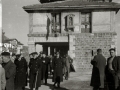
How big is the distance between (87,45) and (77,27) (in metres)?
2.15

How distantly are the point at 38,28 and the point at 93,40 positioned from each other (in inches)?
232

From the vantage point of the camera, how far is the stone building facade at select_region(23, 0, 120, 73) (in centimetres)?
1688

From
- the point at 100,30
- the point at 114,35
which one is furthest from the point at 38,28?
the point at 114,35

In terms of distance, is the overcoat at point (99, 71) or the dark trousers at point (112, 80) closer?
the dark trousers at point (112, 80)

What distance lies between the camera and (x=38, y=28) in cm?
1752

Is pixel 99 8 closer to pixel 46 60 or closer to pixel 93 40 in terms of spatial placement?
pixel 93 40

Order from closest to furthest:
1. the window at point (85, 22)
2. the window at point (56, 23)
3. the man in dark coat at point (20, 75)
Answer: the man in dark coat at point (20, 75), the window at point (85, 22), the window at point (56, 23)

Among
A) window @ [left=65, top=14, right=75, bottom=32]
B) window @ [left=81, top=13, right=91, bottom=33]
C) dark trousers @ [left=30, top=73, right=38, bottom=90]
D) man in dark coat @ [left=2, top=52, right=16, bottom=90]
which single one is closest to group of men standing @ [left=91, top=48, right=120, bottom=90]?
dark trousers @ [left=30, top=73, right=38, bottom=90]

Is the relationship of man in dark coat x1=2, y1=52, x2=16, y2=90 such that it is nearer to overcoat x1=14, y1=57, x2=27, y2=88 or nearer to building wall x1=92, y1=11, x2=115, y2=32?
overcoat x1=14, y1=57, x2=27, y2=88

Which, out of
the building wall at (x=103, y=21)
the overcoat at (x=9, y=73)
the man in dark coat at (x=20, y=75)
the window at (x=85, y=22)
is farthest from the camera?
the window at (x=85, y=22)

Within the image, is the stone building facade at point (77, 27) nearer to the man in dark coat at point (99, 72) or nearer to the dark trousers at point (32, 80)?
the dark trousers at point (32, 80)

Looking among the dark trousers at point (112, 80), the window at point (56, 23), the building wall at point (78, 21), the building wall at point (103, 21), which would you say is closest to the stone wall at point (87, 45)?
the building wall at point (103, 21)

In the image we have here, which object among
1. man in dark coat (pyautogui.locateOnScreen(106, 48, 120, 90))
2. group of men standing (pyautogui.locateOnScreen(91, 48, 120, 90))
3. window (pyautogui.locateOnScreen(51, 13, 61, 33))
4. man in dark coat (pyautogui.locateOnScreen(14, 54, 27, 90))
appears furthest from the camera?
window (pyautogui.locateOnScreen(51, 13, 61, 33))

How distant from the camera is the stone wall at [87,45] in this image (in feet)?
55.3
